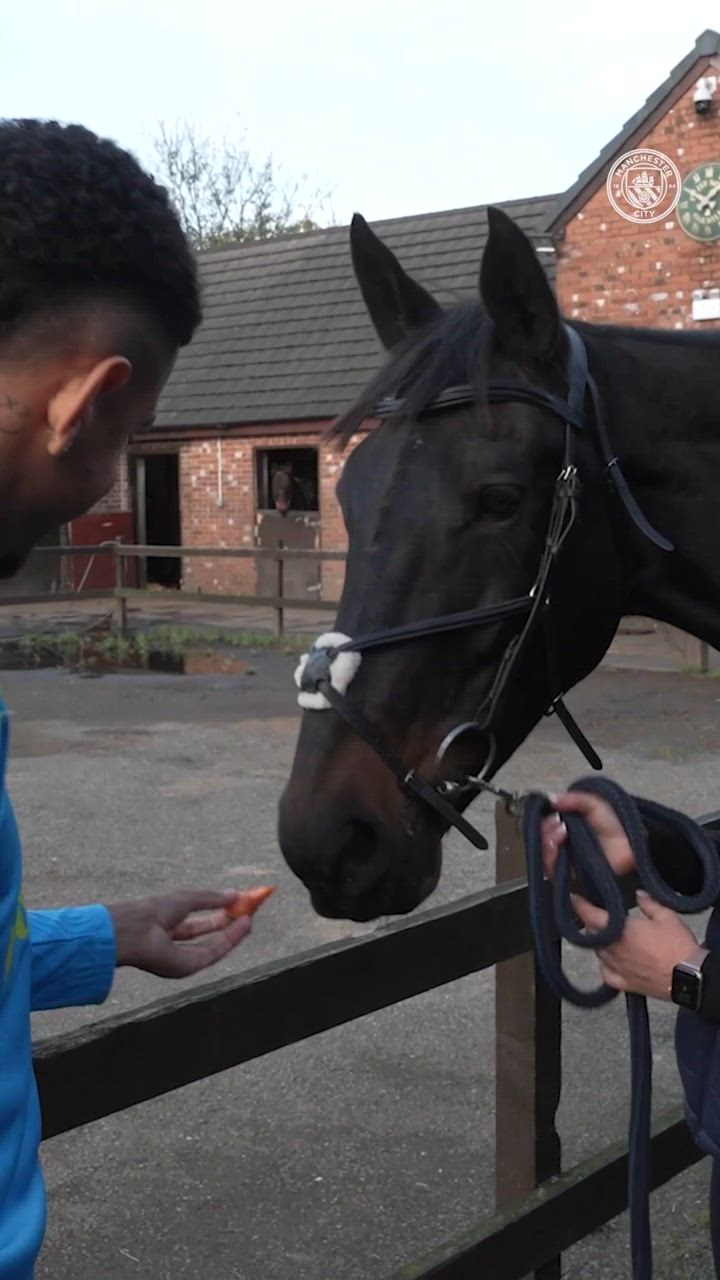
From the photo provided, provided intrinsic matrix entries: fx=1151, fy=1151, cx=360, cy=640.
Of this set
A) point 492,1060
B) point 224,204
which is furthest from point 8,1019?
point 224,204

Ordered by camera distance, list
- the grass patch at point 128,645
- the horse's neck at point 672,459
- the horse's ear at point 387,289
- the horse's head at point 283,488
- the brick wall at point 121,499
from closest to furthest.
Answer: the horse's neck at point 672,459, the horse's ear at point 387,289, the grass patch at point 128,645, the horse's head at point 283,488, the brick wall at point 121,499

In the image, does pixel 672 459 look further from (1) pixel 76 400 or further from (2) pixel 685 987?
(1) pixel 76 400

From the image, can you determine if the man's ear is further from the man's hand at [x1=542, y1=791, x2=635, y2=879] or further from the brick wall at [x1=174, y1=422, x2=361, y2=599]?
the brick wall at [x1=174, y1=422, x2=361, y2=599]

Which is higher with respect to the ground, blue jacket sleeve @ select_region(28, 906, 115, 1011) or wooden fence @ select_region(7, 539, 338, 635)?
blue jacket sleeve @ select_region(28, 906, 115, 1011)

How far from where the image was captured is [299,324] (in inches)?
805

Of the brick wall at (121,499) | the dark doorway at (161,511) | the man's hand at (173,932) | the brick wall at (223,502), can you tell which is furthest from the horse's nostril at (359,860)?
the dark doorway at (161,511)

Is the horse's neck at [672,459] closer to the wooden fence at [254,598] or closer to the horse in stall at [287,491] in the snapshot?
the wooden fence at [254,598]

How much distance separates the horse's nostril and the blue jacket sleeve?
1.80 feet

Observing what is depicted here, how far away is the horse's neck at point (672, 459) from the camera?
2.28 meters

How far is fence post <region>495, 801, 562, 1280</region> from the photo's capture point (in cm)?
250

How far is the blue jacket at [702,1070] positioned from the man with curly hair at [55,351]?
97cm

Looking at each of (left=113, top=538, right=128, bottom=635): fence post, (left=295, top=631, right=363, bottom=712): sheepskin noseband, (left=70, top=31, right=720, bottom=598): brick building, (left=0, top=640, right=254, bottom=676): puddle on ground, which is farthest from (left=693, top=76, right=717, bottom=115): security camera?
(left=295, top=631, right=363, bottom=712): sheepskin noseband

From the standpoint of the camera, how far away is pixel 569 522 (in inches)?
83.3

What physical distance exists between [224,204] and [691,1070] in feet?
131
